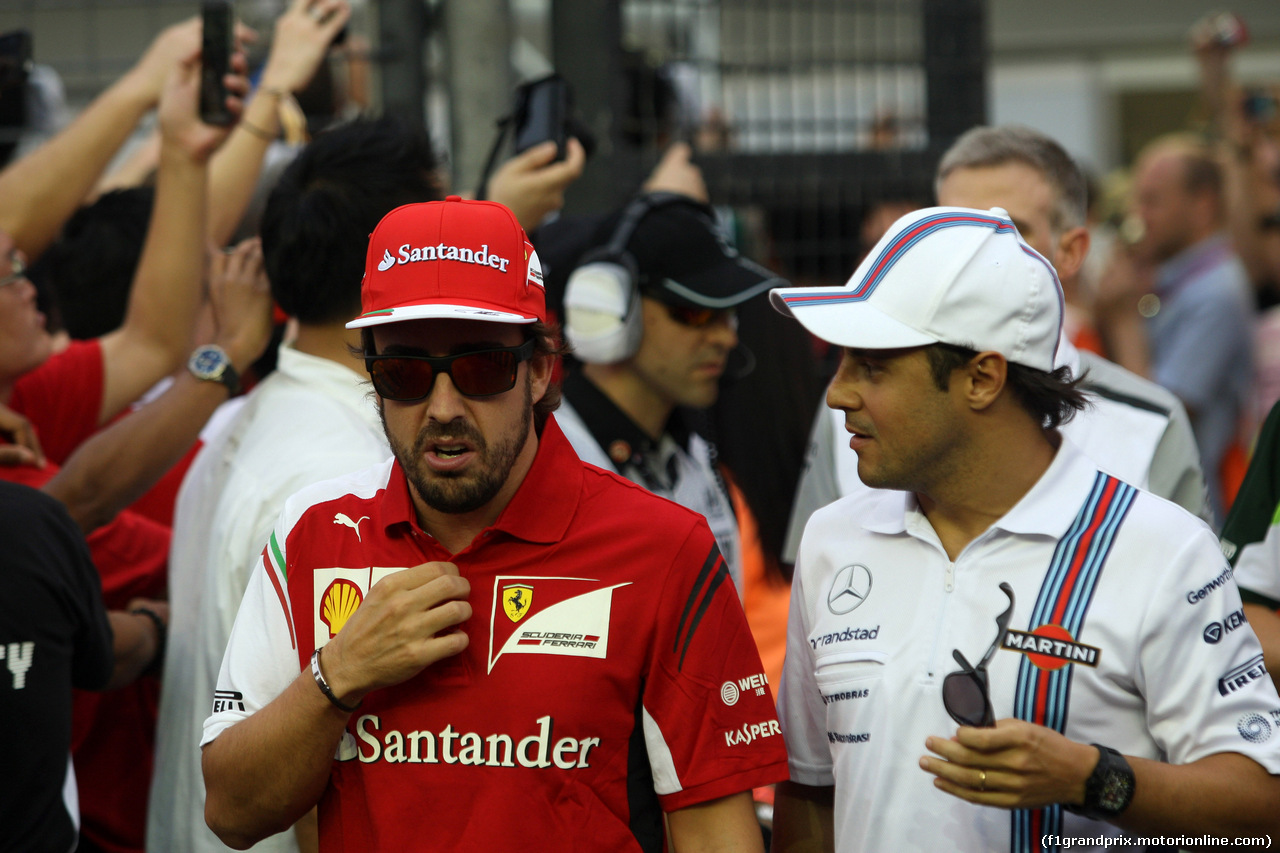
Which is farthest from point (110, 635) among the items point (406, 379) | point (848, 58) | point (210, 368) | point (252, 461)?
point (848, 58)

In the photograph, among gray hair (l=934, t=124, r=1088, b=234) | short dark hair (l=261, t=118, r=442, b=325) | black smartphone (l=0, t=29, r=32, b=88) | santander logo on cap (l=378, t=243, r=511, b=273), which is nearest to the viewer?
santander logo on cap (l=378, t=243, r=511, b=273)

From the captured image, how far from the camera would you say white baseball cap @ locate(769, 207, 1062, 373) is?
2.29 m

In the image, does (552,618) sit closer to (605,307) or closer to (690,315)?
(605,307)

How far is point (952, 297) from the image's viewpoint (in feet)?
7.49

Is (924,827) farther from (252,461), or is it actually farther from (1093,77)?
(1093,77)

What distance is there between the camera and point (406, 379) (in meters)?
2.22

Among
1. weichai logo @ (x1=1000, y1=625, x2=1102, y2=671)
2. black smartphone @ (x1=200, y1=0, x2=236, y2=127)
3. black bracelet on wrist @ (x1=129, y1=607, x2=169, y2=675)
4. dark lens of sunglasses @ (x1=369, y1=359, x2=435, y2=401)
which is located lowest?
black bracelet on wrist @ (x1=129, y1=607, x2=169, y2=675)

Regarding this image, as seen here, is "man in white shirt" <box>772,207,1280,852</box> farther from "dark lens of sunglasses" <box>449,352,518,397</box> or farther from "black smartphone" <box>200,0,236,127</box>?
"black smartphone" <box>200,0,236,127</box>

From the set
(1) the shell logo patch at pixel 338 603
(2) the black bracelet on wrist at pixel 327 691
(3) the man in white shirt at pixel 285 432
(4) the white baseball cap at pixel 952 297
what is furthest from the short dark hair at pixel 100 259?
(4) the white baseball cap at pixel 952 297

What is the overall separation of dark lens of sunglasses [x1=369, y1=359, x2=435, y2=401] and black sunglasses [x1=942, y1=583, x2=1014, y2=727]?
98cm

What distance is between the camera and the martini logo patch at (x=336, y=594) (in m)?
2.22

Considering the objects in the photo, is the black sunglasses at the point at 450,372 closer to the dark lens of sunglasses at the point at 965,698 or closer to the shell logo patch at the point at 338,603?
the shell logo patch at the point at 338,603

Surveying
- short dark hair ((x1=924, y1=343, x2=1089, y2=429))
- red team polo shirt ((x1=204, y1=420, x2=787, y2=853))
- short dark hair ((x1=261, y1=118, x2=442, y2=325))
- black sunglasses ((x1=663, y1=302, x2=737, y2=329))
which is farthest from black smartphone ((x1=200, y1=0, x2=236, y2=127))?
short dark hair ((x1=924, y1=343, x2=1089, y2=429))

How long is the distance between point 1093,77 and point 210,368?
14.3 meters
